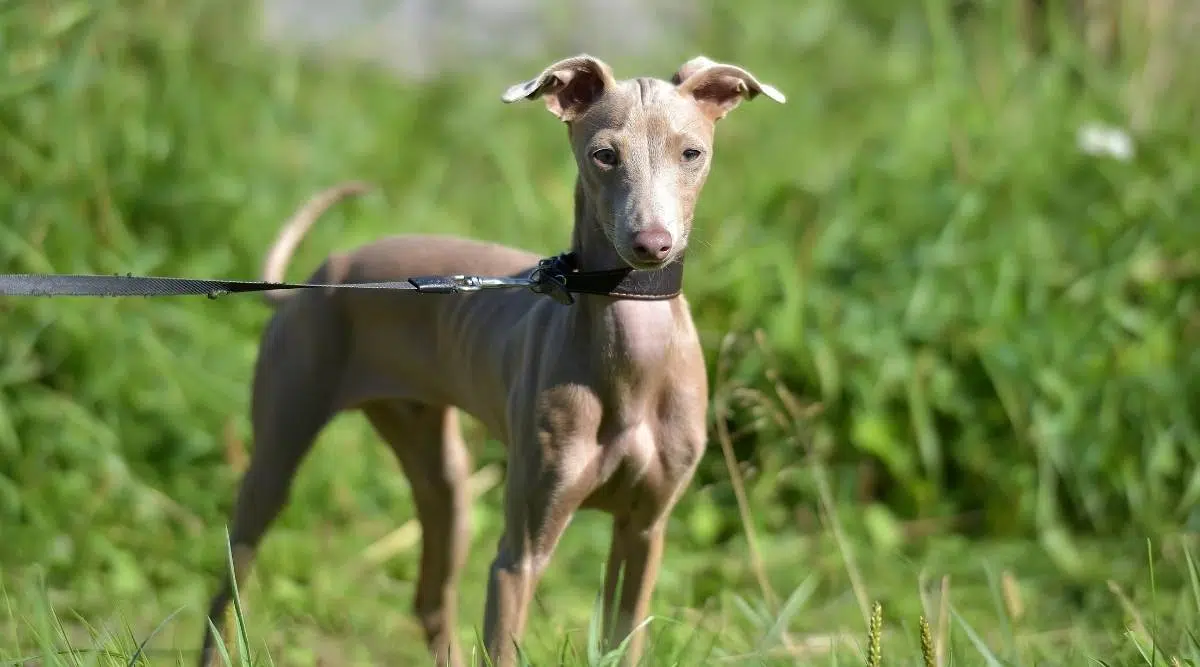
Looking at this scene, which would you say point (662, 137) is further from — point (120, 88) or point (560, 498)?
point (120, 88)

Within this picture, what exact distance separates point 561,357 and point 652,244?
46 cm

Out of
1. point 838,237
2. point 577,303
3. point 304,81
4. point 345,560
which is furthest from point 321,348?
point 304,81

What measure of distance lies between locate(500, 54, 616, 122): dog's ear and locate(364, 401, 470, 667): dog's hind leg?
1.19 metres

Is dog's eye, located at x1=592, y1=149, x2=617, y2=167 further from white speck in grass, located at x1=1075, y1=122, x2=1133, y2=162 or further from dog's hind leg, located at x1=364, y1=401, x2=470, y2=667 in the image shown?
white speck in grass, located at x1=1075, y1=122, x2=1133, y2=162

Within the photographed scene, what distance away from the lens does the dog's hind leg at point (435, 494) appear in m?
3.89

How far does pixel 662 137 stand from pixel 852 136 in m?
3.65

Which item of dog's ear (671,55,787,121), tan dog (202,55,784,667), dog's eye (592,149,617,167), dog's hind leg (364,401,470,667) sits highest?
dog's ear (671,55,787,121)

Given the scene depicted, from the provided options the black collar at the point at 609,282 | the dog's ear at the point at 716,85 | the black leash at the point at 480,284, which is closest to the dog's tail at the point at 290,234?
the black leash at the point at 480,284

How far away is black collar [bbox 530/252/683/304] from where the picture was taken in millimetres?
2891

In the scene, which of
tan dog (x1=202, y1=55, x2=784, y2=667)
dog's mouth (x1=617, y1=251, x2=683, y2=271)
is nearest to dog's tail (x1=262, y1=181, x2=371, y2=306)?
tan dog (x1=202, y1=55, x2=784, y2=667)

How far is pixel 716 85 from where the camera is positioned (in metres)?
3.01

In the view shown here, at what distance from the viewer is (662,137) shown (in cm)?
276

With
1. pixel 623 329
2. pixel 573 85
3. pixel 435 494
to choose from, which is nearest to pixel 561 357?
pixel 623 329

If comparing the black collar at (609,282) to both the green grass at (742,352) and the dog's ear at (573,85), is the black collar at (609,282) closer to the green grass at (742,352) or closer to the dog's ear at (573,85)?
the dog's ear at (573,85)
